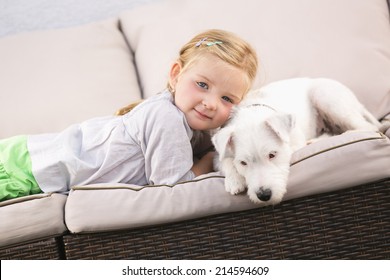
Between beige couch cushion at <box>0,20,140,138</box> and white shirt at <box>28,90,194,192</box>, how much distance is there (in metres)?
0.62

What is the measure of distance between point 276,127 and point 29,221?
0.91 metres

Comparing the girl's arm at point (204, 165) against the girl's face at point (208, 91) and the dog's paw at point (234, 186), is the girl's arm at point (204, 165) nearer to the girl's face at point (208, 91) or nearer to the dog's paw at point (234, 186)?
the girl's face at point (208, 91)

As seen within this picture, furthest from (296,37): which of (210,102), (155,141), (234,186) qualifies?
(234,186)

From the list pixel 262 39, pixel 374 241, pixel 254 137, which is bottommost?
pixel 374 241

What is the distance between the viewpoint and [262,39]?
296 centimetres

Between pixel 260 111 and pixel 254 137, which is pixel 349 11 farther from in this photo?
pixel 254 137

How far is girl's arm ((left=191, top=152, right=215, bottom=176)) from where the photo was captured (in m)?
2.24

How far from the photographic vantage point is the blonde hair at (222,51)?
2121 mm

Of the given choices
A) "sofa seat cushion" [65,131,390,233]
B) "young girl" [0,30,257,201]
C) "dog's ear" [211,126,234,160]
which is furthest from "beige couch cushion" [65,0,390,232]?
"young girl" [0,30,257,201]

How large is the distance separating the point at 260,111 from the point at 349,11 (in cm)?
120

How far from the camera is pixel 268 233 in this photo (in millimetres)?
1854

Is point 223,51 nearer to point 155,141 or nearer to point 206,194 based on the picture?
point 155,141

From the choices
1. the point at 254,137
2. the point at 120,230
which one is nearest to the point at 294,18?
the point at 254,137

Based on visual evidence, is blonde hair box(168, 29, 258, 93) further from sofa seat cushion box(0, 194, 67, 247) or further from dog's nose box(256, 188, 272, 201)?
sofa seat cushion box(0, 194, 67, 247)
